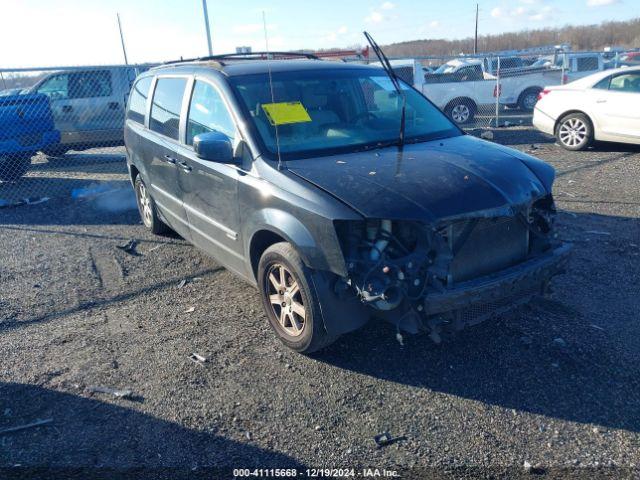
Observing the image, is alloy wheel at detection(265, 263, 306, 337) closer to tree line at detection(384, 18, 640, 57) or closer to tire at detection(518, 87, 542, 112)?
tire at detection(518, 87, 542, 112)

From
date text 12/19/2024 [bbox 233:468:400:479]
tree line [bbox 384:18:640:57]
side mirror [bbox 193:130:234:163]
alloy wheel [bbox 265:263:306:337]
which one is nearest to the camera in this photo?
date text 12/19/2024 [bbox 233:468:400:479]

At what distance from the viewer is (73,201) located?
892 centimetres

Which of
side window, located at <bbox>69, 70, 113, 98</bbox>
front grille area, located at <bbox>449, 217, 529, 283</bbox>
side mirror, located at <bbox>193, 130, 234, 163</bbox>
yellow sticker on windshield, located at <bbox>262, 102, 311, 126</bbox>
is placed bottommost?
front grille area, located at <bbox>449, 217, 529, 283</bbox>

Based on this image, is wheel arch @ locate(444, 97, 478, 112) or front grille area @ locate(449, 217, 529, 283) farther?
wheel arch @ locate(444, 97, 478, 112)

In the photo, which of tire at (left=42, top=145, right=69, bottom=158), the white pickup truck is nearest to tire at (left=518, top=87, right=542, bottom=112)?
the white pickup truck

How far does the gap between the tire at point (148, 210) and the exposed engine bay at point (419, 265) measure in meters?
3.65

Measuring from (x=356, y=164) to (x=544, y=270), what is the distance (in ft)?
4.79

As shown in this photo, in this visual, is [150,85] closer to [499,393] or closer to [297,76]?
[297,76]

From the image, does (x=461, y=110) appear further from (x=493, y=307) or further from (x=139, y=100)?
(x=493, y=307)

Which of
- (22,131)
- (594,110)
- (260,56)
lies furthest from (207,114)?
(594,110)

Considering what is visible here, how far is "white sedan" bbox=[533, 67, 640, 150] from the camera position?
9836 mm

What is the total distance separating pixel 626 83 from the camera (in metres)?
9.98

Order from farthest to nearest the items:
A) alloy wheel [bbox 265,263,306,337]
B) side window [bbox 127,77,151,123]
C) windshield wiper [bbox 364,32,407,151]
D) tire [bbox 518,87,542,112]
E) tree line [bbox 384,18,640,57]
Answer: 1. tree line [bbox 384,18,640,57]
2. tire [bbox 518,87,542,112]
3. side window [bbox 127,77,151,123]
4. windshield wiper [bbox 364,32,407,151]
5. alloy wheel [bbox 265,263,306,337]

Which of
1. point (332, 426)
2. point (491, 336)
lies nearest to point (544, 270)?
point (491, 336)
